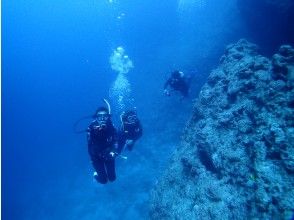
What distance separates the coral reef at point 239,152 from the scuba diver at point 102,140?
6.99 feet

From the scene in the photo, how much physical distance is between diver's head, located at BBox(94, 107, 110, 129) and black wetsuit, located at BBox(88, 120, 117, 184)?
0.27ft

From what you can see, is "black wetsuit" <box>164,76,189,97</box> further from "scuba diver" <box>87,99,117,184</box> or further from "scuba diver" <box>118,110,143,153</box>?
"scuba diver" <box>87,99,117,184</box>

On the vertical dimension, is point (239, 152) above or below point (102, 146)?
below

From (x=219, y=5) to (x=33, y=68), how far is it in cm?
11696

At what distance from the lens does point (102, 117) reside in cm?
687

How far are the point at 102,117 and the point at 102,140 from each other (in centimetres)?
55

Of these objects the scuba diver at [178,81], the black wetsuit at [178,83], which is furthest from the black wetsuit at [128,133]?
the black wetsuit at [178,83]

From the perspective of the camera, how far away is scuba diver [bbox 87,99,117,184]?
6.75 metres

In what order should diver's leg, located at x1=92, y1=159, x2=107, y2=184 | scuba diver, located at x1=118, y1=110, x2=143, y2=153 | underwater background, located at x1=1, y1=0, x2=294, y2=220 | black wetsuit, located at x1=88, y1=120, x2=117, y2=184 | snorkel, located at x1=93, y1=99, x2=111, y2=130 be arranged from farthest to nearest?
underwater background, located at x1=1, y1=0, x2=294, y2=220
scuba diver, located at x1=118, y1=110, x2=143, y2=153
diver's leg, located at x1=92, y1=159, x2=107, y2=184
black wetsuit, located at x1=88, y1=120, x2=117, y2=184
snorkel, located at x1=93, y1=99, x2=111, y2=130

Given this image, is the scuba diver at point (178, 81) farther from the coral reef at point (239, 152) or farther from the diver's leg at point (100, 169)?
the diver's leg at point (100, 169)

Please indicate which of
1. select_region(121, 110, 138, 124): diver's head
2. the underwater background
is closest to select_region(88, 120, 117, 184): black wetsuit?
select_region(121, 110, 138, 124): diver's head

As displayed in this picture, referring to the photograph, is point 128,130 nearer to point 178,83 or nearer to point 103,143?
point 103,143

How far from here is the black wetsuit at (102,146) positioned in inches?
267

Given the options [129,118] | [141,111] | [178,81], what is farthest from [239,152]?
[141,111]
